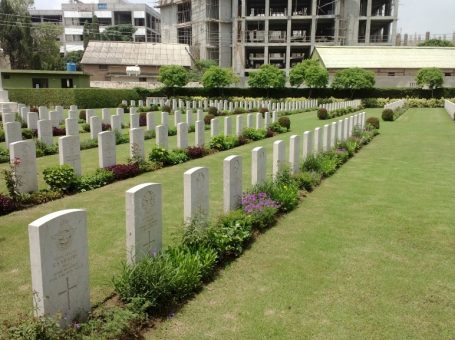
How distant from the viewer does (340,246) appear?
253 inches

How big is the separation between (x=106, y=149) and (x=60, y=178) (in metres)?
1.97

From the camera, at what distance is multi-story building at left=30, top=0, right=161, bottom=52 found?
86.8 meters

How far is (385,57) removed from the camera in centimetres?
5122

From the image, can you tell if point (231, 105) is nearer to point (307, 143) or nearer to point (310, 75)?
point (310, 75)

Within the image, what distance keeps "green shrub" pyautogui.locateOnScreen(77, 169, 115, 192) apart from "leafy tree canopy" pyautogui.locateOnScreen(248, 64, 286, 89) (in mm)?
36759

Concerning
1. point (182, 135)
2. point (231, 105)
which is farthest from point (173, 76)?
point (182, 135)

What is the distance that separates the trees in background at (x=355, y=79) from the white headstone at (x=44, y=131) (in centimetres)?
3492

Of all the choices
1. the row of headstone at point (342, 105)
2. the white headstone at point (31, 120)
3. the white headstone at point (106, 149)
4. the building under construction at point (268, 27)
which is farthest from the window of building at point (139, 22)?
the white headstone at point (106, 149)

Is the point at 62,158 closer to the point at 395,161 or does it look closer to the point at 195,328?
the point at 195,328

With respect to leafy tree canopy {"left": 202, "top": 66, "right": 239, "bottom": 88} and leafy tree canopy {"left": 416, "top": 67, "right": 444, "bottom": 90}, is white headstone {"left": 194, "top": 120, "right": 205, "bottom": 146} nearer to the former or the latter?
leafy tree canopy {"left": 202, "top": 66, "right": 239, "bottom": 88}

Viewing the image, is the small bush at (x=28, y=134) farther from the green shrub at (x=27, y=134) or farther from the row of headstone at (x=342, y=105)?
the row of headstone at (x=342, y=105)

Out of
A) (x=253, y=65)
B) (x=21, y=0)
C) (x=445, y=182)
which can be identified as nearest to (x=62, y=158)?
(x=445, y=182)

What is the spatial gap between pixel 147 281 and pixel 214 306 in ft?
2.60

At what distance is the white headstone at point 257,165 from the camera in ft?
25.9
